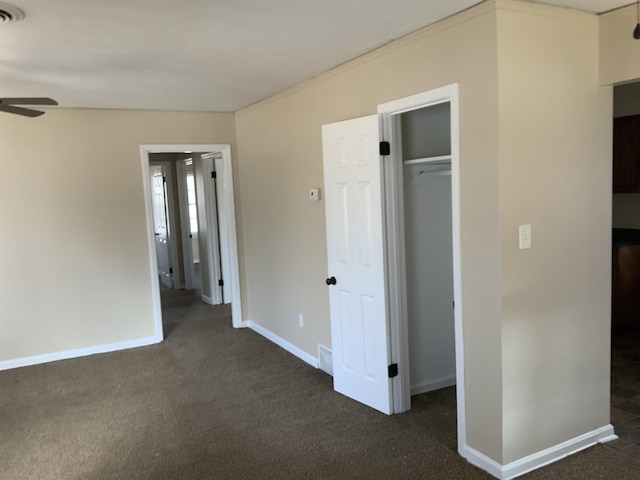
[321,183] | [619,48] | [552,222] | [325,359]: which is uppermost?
[619,48]

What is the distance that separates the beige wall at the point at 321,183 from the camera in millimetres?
2590

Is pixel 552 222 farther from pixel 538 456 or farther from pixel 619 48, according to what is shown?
pixel 538 456

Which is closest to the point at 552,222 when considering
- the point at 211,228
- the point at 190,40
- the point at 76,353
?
the point at 190,40

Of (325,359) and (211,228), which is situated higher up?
(211,228)

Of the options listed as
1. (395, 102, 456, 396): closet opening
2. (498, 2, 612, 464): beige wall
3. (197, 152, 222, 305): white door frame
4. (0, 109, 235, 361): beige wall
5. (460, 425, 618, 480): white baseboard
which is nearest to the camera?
(498, 2, 612, 464): beige wall

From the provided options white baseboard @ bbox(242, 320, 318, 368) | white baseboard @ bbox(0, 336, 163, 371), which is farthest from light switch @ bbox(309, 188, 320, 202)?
white baseboard @ bbox(0, 336, 163, 371)

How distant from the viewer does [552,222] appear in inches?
107

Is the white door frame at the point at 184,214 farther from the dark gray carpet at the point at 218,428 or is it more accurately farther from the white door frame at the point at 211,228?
the dark gray carpet at the point at 218,428

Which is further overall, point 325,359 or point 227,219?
point 227,219

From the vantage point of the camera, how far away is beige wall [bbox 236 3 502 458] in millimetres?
2590

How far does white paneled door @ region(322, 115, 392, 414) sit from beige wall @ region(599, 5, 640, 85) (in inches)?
51.8

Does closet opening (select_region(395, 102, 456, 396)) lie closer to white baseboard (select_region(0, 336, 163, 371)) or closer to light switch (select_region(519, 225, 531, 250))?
light switch (select_region(519, 225, 531, 250))

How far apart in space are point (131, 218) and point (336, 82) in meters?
2.72

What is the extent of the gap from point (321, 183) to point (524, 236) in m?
1.91
